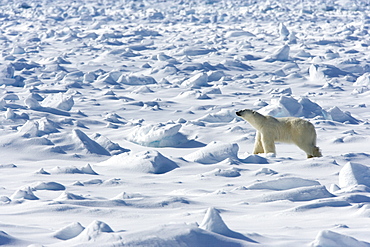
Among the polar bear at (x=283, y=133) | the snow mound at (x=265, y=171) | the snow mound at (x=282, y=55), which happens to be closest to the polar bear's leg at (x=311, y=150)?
the polar bear at (x=283, y=133)

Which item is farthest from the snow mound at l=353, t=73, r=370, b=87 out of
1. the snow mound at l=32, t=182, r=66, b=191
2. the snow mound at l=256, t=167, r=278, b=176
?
the snow mound at l=32, t=182, r=66, b=191

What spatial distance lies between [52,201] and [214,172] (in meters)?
1.63

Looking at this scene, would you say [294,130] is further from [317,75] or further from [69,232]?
[317,75]

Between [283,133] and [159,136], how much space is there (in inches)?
54.7

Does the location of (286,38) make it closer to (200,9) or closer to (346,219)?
(200,9)

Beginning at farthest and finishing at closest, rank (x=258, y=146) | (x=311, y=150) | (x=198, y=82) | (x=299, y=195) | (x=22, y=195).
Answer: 1. (x=198, y=82)
2. (x=258, y=146)
3. (x=311, y=150)
4. (x=299, y=195)
5. (x=22, y=195)

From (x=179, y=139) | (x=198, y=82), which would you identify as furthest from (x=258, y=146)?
(x=198, y=82)

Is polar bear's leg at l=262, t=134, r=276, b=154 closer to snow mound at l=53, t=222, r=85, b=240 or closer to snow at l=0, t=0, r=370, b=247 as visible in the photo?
snow at l=0, t=0, r=370, b=247

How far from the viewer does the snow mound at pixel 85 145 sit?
5.84 meters

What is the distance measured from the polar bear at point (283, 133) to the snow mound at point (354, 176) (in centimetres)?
135

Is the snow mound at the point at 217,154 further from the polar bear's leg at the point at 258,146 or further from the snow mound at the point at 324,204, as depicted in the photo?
the snow mound at the point at 324,204

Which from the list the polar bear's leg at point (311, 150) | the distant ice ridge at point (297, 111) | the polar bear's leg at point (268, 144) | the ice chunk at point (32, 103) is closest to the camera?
the polar bear's leg at point (311, 150)

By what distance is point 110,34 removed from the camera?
18.6 m

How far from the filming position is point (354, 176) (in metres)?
4.23
